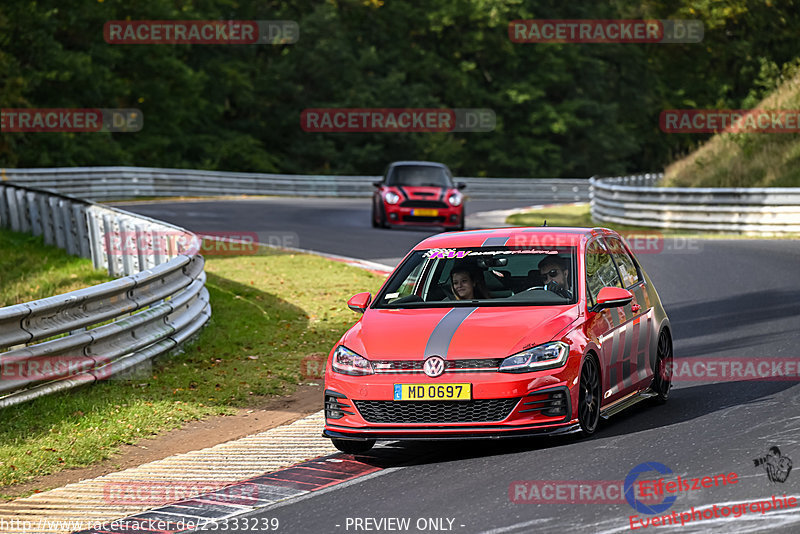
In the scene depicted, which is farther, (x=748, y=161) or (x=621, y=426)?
(x=748, y=161)

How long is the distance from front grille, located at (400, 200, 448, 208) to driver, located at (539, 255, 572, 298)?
1865 centimetres

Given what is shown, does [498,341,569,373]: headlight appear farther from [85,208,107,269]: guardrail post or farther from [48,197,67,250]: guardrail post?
[48,197,67,250]: guardrail post

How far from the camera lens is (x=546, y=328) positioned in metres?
8.20

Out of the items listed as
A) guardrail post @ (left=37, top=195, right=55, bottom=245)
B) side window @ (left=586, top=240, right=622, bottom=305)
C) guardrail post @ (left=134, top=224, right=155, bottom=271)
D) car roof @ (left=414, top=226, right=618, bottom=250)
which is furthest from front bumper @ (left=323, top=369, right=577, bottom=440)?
guardrail post @ (left=37, top=195, right=55, bottom=245)

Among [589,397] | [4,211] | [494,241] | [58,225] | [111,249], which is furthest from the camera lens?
[4,211]

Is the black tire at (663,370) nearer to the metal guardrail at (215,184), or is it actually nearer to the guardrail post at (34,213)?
the guardrail post at (34,213)

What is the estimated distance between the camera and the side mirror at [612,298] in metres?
8.61

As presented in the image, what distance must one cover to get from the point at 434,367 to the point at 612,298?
57.8 inches

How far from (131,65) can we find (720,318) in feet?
156

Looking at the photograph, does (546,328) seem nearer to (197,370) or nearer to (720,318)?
(197,370)

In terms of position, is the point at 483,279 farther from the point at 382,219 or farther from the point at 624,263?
the point at 382,219

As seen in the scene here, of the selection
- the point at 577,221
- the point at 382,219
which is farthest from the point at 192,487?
the point at 577,221

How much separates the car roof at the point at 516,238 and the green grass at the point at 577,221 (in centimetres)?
1378

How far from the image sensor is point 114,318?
38.2 ft
